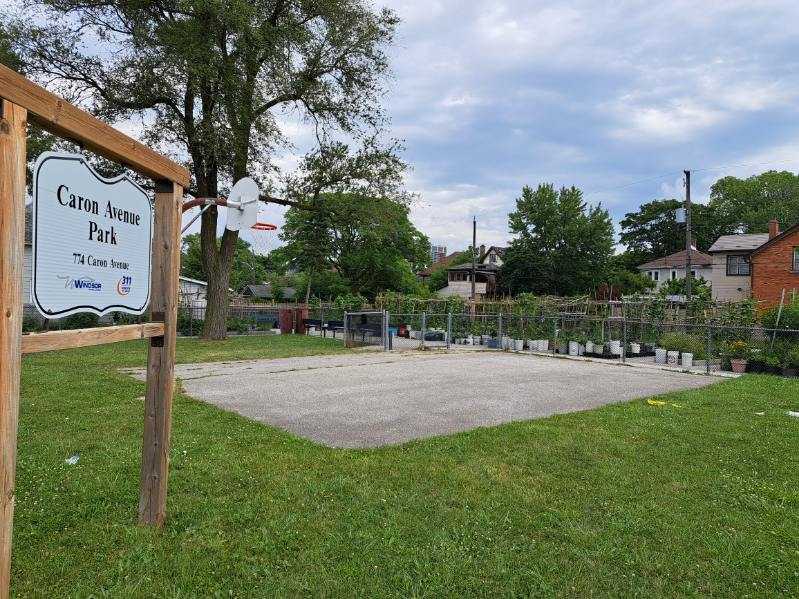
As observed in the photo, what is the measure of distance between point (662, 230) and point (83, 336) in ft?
248

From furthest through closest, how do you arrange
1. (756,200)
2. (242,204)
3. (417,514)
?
(756,200) → (242,204) → (417,514)

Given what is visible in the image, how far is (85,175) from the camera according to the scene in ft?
8.95

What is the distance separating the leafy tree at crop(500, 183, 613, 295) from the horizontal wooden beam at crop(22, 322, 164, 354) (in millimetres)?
51417

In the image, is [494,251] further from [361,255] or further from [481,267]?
[361,255]

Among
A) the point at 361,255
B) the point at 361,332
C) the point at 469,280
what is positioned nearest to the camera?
the point at 361,332

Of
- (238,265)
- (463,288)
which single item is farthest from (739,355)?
(238,265)

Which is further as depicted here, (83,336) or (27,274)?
(27,274)

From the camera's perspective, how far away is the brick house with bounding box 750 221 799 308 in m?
30.0

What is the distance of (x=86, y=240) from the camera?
2742mm

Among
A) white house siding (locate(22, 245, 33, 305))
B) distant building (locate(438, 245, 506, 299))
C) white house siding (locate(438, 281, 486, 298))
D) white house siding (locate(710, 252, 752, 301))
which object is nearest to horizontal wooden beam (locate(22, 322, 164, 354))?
white house siding (locate(22, 245, 33, 305))

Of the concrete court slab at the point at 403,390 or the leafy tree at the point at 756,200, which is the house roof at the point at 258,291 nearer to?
the concrete court slab at the point at 403,390

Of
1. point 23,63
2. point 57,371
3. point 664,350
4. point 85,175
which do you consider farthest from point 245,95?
point 85,175

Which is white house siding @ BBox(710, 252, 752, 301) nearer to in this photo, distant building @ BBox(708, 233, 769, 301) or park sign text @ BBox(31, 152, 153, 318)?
distant building @ BBox(708, 233, 769, 301)

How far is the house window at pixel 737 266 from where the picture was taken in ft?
123
